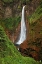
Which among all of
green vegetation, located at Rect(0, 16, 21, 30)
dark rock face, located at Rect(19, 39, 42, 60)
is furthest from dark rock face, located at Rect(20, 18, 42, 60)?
green vegetation, located at Rect(0, 16, 21, 30)

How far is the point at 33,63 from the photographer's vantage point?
13.6m

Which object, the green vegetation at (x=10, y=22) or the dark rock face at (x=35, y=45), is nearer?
the dark rock face at (x=35, y=45)

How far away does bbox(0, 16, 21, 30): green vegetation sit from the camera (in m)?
56.3

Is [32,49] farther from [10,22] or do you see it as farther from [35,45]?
[10,22]

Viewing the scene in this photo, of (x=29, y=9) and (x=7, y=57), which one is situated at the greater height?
(x=29, y=9)

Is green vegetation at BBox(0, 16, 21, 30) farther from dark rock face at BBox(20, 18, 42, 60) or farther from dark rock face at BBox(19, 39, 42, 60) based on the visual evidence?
dark rock face at BBox(19, 39, 42, 60)

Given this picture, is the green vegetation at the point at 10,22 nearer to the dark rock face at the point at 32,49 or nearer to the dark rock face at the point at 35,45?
the dark rock face at the point at 35,45

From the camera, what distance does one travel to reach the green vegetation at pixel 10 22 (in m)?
56.3

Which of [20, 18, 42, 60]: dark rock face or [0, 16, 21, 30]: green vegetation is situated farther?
[0, 16, 21, 30]: green vegetation

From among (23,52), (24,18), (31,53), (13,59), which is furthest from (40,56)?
(24,18)

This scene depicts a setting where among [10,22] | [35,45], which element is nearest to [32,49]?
[35,45]

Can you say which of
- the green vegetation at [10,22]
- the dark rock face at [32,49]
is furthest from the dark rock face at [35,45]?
the green vegetation at [10,22]

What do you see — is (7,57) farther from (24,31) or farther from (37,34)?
(24,31)

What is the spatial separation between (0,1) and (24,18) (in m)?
12.9
